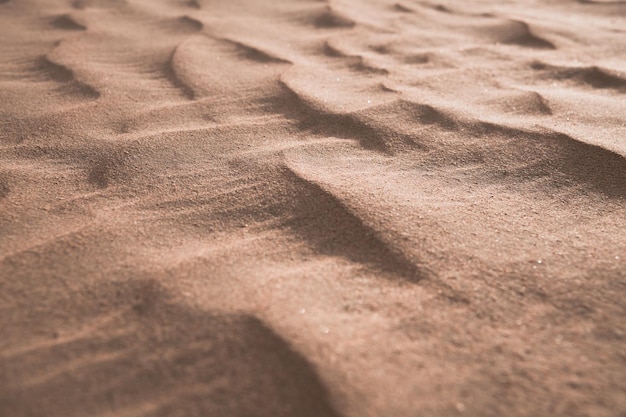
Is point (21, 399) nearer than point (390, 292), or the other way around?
point (21, 399)

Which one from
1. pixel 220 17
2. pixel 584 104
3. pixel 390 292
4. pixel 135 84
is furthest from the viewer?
pixel 220 17

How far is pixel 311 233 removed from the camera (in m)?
1.01

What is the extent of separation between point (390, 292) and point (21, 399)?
52cm

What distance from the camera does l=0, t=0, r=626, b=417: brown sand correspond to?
753mm

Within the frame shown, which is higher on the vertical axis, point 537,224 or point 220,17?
point 220,17

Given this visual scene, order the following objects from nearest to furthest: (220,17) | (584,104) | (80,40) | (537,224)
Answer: (537,224), (584,104), (80,40), (220,17)

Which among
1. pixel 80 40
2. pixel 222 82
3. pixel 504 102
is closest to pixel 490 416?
pixel 504 102

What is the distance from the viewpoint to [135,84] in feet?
5.36

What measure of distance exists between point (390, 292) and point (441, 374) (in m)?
0.16

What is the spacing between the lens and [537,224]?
1.05m

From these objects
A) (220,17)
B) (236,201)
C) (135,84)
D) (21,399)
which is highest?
(220,17)

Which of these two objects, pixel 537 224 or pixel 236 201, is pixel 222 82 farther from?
pixel 537 224

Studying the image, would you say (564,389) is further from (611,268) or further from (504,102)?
(504,102)

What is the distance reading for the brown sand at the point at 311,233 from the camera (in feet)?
2.47
